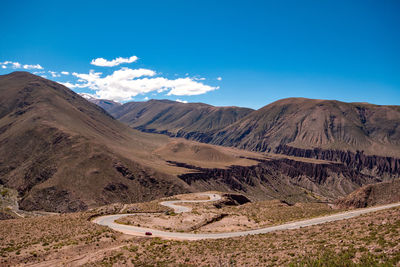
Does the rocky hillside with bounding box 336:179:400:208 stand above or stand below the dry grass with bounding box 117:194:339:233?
above

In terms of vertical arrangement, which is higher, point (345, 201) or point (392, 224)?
point (392, 224)

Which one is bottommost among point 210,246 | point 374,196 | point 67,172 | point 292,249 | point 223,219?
point 67,172

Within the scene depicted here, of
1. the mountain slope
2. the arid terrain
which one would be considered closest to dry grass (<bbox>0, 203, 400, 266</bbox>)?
the arid terrain

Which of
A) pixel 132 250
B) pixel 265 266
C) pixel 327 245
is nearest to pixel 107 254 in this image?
pixel 132 250

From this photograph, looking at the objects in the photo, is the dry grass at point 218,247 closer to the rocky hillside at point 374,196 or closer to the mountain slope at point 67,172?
the rocky hillside at point 374,196

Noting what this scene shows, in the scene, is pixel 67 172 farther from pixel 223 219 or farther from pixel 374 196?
pixel 374 196

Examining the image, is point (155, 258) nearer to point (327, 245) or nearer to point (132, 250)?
point (132, 250)

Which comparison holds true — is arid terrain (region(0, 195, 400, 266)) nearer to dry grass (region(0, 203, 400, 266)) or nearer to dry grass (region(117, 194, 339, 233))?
dry grass (region(0, 203, 400, 266))

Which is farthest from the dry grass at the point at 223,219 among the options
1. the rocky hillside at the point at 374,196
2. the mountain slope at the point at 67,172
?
the mountain slope at the point at 67,172

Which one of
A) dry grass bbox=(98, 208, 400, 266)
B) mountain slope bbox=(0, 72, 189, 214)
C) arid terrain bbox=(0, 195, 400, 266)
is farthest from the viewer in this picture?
mountain slope bbox=(0, 72, 189, 214)

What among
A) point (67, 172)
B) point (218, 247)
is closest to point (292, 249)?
point (218, 247)

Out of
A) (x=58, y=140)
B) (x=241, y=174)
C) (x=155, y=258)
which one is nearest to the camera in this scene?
(x=155, y=258)
